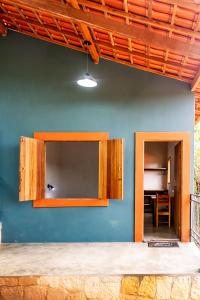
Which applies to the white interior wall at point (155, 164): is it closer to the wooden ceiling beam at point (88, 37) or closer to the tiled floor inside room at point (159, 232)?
the tiled floor inside room at point (159, 232)

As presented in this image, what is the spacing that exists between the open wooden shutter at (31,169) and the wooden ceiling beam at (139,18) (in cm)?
256

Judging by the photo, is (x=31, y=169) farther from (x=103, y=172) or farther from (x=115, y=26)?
(x=115, y=26)

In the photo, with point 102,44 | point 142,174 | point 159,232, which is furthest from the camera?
point 159,232

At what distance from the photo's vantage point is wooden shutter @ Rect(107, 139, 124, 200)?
5.23m

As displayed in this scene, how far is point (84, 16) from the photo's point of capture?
13.0 ft

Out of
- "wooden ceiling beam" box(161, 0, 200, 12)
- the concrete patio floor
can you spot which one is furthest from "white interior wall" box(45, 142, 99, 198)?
"wooden ceiling beam" box(161, 0, 200, 12)

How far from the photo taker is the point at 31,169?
208 inches

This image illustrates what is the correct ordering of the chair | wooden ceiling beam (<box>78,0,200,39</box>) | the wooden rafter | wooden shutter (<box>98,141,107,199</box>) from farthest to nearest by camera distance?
the chair → wooden shutter (<box>98,141,107,199</box>) → wooden ceiling beam (<box>78,0,200,39</box>) → the wooden rafter

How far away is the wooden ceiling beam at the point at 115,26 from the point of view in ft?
13.0

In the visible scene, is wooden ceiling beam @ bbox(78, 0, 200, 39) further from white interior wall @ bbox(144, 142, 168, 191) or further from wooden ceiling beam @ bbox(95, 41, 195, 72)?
white interior wall @ bbox(144, 142, 168, 191)

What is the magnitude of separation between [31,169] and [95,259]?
2.06 m

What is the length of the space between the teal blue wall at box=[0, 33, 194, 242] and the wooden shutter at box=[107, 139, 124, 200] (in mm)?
344

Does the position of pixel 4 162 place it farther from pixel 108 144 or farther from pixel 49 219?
pixel 108 144

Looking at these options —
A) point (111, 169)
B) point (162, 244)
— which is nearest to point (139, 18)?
point (111, 169)
